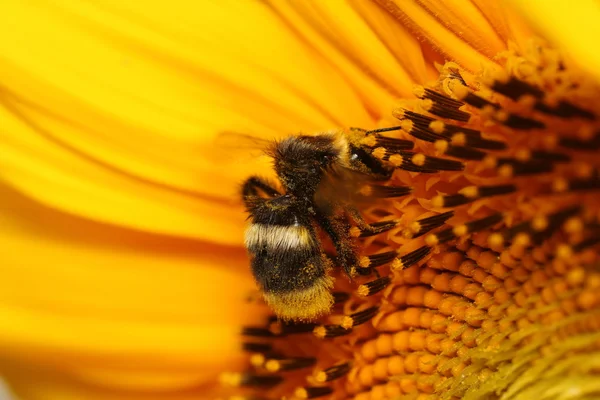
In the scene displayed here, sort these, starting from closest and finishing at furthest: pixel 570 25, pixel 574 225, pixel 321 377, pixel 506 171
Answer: pixel 570 25 → pixel 574 225 → pixel 506 171 → pixel 321 377

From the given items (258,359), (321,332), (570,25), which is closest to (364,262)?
(321,332)

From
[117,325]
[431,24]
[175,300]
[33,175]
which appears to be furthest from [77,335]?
[431,24]

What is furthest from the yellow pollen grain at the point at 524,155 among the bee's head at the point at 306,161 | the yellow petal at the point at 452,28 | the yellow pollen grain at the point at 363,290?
the yellow pollen grain at the point at 363,290

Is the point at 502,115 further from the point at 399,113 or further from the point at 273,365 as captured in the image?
the point at 273,365

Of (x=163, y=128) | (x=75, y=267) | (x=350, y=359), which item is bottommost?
(x=350, y=359)

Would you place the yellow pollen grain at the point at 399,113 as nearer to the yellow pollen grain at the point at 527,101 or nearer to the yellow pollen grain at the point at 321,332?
the yellow pollen grain at the point at 527,101

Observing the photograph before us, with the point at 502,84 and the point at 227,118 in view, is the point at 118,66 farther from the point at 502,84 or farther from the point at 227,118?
the point at 502,84
